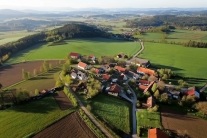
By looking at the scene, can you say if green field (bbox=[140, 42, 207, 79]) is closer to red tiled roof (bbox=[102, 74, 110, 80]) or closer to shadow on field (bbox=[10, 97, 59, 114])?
red tiled roof (bbox=[102, 74, 110, 80])

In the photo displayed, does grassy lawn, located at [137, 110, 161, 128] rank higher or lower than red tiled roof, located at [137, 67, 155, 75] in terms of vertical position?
lower

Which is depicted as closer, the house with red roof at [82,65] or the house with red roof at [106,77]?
the house with red roof at [106,77]

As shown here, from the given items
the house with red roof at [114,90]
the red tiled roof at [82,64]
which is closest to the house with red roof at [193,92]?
the house with red roof at [114,90]

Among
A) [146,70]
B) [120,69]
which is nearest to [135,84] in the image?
[120,69]

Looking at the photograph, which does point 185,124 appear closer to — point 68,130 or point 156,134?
point 156,134

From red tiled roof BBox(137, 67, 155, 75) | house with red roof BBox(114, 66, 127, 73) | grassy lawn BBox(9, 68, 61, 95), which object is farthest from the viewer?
red tiled roof BBox(137, 67, 155, 75)

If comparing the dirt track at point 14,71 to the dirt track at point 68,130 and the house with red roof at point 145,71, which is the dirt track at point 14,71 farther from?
the dirt track at point 68,130

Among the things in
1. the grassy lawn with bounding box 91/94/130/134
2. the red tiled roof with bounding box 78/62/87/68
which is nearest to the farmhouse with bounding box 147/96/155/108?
the grassy lawn with bounding box 91/94/130/134
